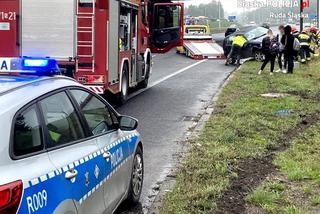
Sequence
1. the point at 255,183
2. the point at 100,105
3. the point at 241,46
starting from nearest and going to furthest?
the point at 100,105, the point at 255,183, the point at 241,46

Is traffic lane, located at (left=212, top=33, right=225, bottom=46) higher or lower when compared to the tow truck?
higher

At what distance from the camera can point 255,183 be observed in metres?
6.52

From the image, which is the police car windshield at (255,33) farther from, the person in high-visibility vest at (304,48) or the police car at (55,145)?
the police car at (55,145)

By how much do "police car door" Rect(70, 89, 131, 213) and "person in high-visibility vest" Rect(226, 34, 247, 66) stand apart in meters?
20.8

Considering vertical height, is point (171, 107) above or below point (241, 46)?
below

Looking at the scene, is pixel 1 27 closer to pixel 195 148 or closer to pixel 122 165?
pixel 195 148

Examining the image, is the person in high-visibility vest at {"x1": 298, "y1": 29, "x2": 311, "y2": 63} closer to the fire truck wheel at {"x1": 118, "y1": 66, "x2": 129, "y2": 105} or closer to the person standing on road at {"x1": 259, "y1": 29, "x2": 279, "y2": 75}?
the person standing on road at {"x1": 259, "y1": 29, "x2": 279, "y2": 75}

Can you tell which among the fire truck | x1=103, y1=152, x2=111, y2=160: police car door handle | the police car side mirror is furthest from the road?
the fire truck

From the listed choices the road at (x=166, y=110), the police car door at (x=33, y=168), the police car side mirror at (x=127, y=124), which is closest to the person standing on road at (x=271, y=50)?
the road at (x=166, y=110)

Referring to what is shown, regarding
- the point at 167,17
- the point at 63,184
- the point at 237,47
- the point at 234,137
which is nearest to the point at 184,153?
the point at 234,137

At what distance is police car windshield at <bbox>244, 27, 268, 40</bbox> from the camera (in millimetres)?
27141

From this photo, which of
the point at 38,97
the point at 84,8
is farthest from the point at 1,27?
the point at 38,97

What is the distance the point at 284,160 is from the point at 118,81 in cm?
608

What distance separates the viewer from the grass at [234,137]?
19.3ft
